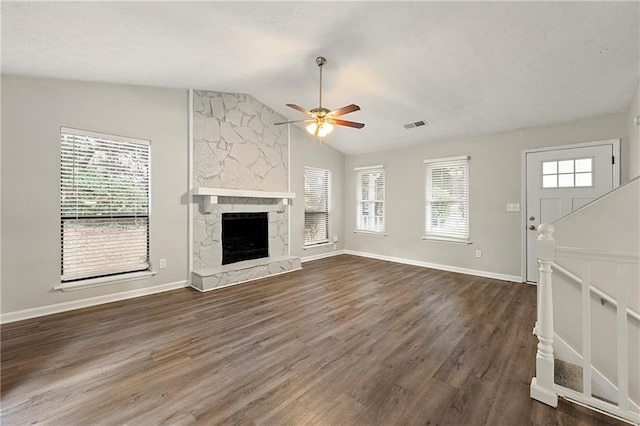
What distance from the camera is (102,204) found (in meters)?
3.56

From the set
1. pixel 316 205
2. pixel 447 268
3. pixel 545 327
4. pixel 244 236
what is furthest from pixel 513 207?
pixel 244 236

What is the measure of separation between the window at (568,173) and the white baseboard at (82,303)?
5945 mm

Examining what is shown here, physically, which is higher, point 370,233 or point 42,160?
point 42,160

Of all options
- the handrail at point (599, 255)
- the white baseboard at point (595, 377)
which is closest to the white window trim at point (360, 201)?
the white baseboard at point (595, 377)

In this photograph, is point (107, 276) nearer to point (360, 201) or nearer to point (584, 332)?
point (584, 332)

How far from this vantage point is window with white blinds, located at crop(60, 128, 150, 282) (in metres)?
3.32

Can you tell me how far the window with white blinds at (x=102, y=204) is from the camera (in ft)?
10.9

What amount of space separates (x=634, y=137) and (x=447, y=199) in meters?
2.51

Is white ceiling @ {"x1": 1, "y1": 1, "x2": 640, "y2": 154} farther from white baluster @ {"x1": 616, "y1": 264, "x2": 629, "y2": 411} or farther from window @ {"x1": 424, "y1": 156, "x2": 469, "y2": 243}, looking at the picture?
white baluster @ {"x1": 616, "y1": 264, "x2": 629, "y2": 411}

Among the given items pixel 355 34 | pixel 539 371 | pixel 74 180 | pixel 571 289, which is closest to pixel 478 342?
pixel 539 371

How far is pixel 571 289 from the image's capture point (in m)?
2.49

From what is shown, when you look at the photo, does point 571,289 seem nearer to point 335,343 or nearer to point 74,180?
point 335,343

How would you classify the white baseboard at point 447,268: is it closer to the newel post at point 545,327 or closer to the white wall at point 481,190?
the white wall at point 481,190

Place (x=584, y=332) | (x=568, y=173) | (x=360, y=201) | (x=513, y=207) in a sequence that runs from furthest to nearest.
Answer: (x=360, y=201) → (x=513, y=207) → (x=568, y=173) → (x=584, y=332)
